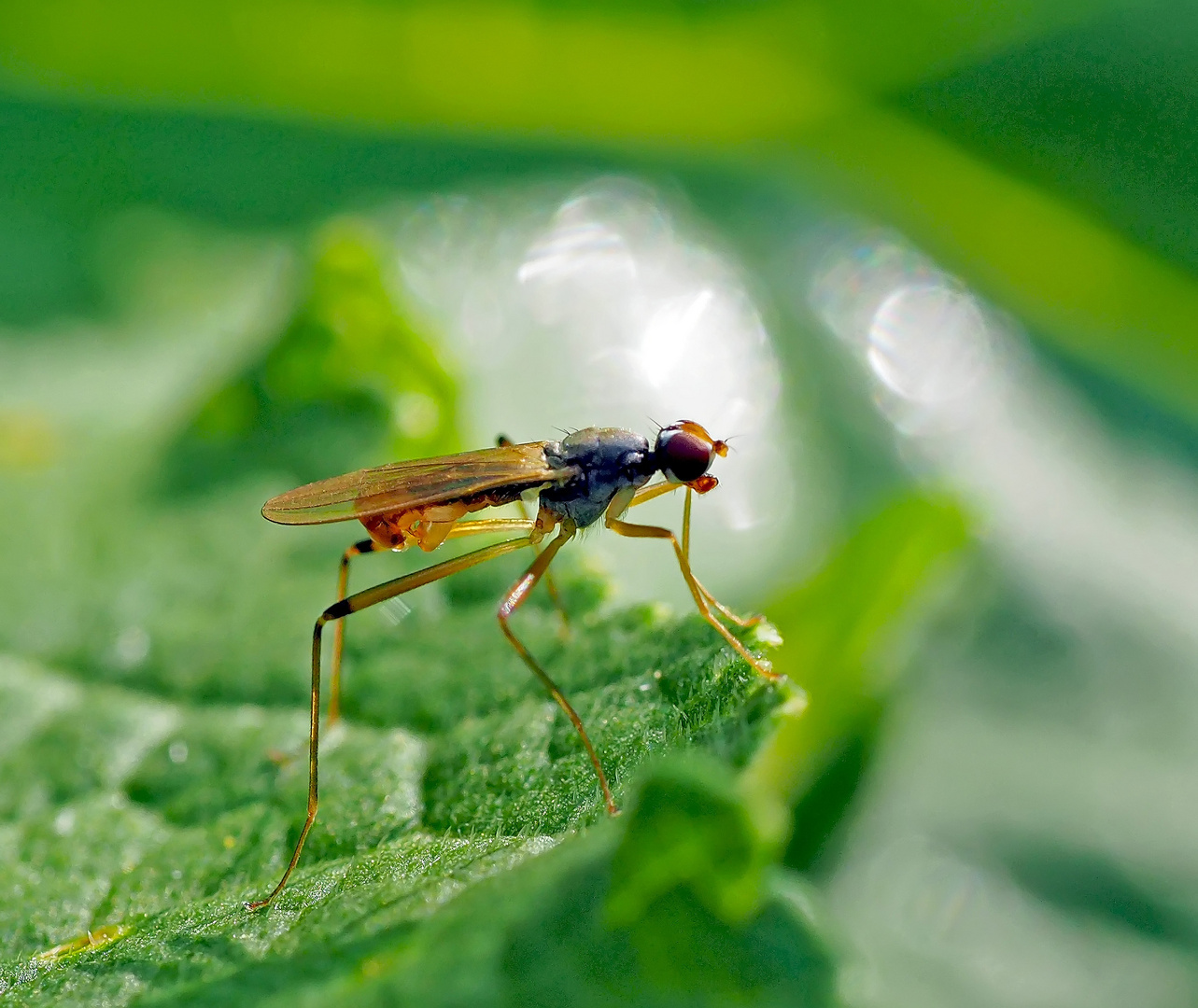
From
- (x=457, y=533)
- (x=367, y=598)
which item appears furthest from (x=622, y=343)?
(x=367, y=598)

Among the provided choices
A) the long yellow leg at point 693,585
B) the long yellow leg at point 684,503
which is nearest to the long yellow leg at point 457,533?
the long yellow leg at point 693,585

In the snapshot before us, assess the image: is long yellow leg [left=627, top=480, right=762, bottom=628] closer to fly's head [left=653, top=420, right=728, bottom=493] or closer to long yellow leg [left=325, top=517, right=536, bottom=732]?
fly's head [left=653, top=420, right=728, bottom=493]

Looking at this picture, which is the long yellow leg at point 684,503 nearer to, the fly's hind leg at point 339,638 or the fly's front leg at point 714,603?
the fly's front leg at point 714,603

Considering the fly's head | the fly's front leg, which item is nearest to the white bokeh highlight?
the fly's front leg

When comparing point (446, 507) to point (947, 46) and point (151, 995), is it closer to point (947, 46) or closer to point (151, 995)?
point (151, 995)

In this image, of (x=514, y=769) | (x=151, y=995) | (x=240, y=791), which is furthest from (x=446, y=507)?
(x=151, y=995)

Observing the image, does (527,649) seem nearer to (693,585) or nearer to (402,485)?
(693,585)
